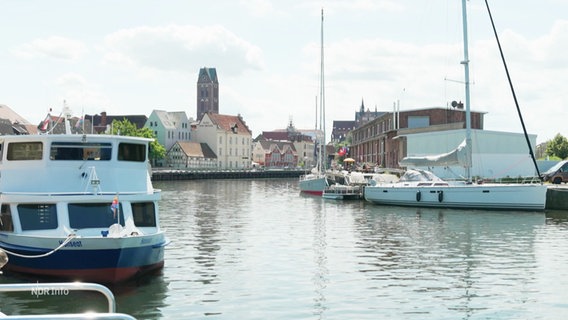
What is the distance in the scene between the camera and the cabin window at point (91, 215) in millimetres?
22234

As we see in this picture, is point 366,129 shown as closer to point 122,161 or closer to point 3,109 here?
point 3,109

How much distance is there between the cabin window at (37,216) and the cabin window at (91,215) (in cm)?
62

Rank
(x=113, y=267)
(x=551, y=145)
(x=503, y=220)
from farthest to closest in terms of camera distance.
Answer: (x=551, y=145), (x=503, y=220), (x=113, y=267)

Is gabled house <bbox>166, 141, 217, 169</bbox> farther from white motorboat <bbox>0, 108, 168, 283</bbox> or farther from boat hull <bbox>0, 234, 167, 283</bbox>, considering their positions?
boat hull <bbox>0, 234, 167, 283</bbox>

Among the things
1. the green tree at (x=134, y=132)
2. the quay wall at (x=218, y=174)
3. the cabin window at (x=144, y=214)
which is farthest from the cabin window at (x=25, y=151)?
the green tree at (x=134, y=132)

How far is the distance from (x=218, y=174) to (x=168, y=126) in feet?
125

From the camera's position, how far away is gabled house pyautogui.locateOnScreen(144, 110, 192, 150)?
7234 inches

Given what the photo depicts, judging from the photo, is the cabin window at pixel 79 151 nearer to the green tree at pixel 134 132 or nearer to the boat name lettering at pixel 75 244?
the boat name lettering at pixel 75 244

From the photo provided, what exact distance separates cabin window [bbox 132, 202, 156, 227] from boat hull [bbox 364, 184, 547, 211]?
35483 millimetres

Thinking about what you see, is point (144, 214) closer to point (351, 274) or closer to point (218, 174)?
point (351, 274)

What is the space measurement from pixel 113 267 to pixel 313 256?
11039 mm

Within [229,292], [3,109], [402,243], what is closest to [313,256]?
[402,243]

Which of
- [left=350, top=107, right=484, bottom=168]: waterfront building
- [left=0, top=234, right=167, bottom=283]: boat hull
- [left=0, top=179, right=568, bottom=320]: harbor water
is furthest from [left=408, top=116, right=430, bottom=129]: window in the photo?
[left=0, top=234, right=167, bottom=283]: boat hull

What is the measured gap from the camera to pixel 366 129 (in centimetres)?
12500
